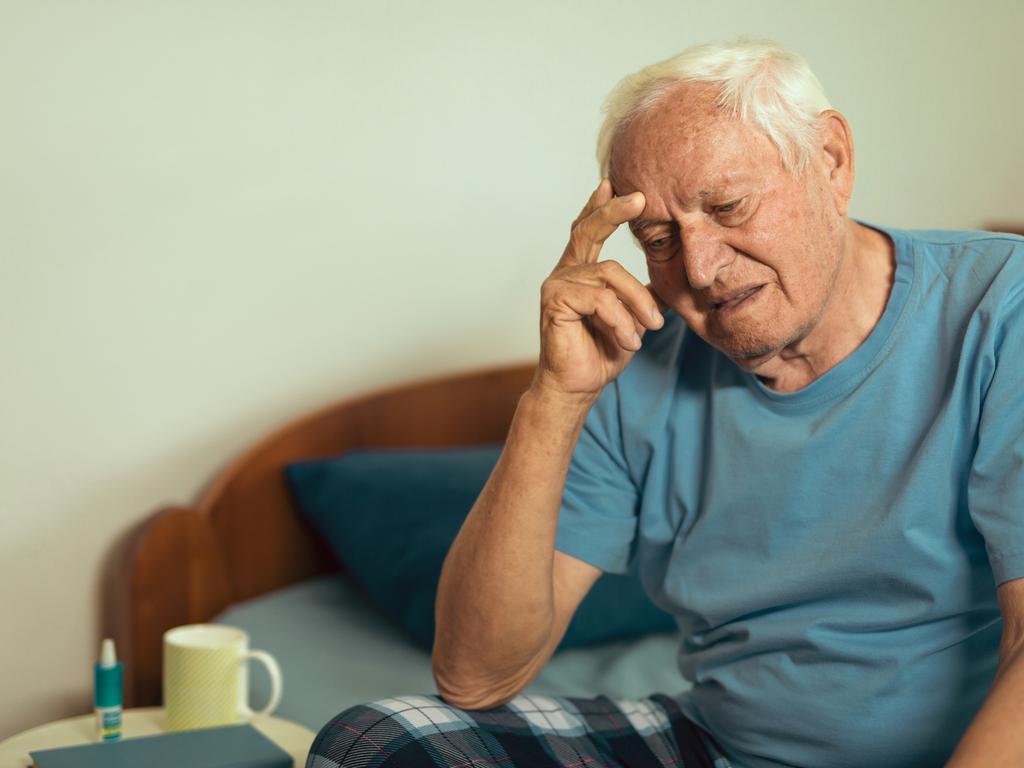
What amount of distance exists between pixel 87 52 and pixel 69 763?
0.95m

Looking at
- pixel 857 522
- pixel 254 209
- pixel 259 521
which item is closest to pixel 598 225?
pixel 857 522

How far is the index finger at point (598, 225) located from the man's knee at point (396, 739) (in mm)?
477

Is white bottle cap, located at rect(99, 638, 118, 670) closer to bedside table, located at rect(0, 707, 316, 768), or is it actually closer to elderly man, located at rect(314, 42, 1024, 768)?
bedside table, located at rect(0, 707, 316, 768)

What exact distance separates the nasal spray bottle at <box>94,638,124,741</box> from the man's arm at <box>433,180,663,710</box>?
44 centimetres

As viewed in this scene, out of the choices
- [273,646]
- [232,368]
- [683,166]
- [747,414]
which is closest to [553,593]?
[747,414]

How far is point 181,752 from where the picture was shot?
4.40 feet

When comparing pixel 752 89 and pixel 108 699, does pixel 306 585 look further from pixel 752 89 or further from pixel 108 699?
pixel 752 89

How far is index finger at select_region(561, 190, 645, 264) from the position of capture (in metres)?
1.15

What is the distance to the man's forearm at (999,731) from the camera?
2.97ft

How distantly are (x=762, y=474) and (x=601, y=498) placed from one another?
0.61 feet

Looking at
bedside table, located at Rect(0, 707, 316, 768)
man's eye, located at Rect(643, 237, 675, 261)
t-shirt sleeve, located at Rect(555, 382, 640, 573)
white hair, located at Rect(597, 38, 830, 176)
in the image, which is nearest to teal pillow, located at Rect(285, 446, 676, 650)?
bedside table, located at Rect(0, 707, 316, 768)

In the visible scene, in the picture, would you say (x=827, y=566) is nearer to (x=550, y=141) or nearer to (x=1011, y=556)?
(x=1011, y=556)

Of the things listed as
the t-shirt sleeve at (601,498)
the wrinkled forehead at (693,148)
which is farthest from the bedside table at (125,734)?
the wrinkled forehead at (693,148)

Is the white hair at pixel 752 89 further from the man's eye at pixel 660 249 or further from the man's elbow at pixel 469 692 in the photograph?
the man's elbow at pixel 469 692
